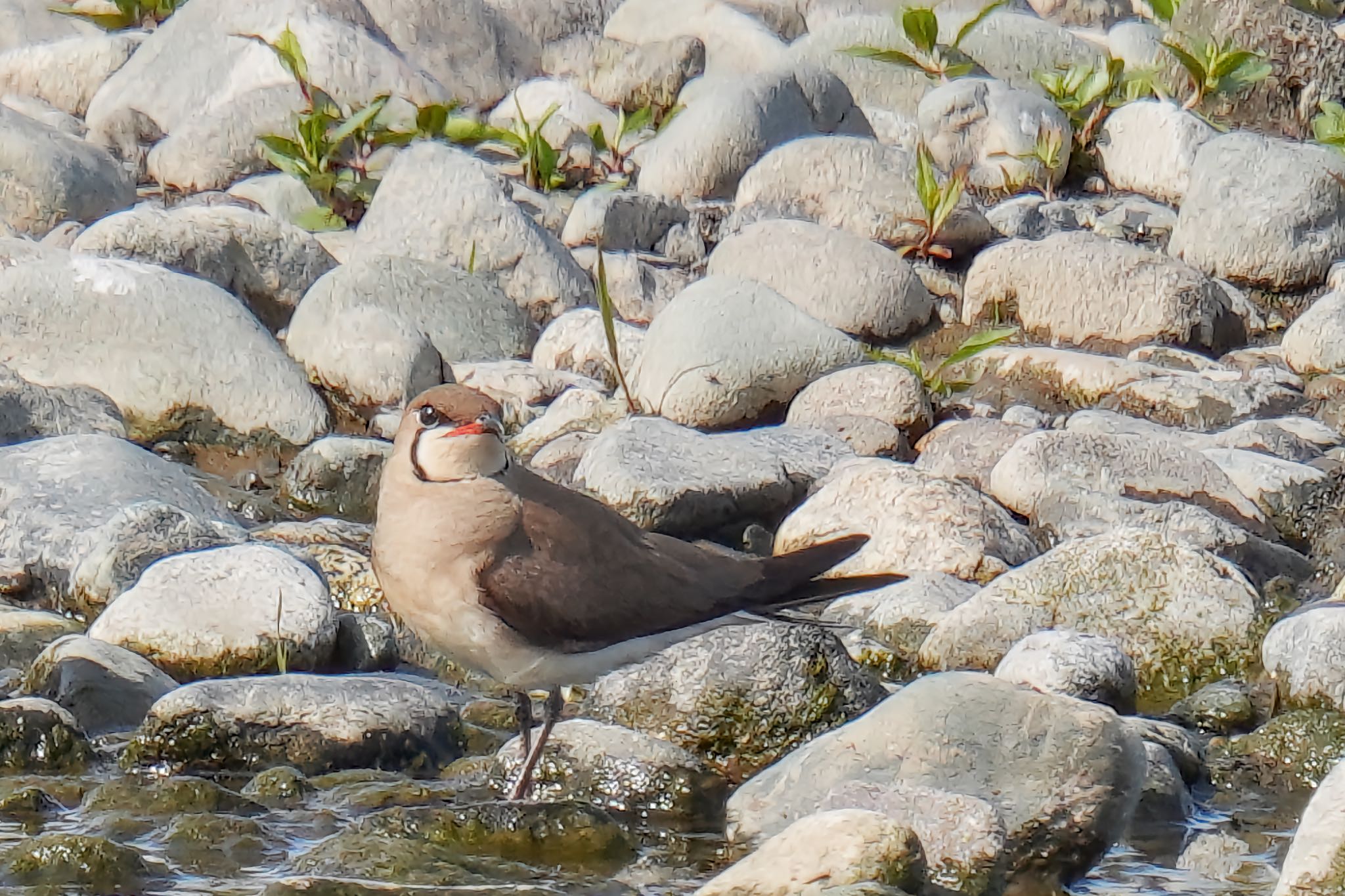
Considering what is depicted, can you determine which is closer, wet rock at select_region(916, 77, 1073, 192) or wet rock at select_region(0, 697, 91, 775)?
wet rock at select_region(0, 697, 91, 775)

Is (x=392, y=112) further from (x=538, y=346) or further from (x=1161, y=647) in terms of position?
(x=1161, y=647)

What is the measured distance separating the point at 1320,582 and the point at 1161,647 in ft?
3.85

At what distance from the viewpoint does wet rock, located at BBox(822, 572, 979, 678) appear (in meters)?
6.67

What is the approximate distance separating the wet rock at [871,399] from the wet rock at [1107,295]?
1.43m

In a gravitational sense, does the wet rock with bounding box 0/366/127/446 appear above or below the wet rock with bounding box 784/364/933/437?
below

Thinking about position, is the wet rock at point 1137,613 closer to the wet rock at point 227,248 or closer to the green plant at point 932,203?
the green plant at point 932,203

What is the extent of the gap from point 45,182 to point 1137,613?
6557mm

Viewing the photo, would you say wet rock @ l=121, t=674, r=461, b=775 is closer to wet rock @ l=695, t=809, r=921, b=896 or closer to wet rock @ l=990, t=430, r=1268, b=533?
wet rock @ l=695, t=809, r=921, b=896

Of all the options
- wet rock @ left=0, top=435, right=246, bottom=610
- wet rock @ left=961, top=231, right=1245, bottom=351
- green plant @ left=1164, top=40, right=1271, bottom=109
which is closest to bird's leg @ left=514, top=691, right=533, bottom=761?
wet rock @ left=0, top=435, right=246, bottom=610

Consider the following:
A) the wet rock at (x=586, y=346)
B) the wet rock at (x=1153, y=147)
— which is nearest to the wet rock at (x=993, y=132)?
→ the wet rock at (x=1153, y=147)

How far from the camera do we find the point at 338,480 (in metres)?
8.24

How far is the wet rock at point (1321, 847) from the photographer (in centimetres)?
445

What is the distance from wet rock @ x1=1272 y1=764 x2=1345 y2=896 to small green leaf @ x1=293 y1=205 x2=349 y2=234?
7258 mm

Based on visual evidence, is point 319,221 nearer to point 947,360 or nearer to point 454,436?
point 947,360
